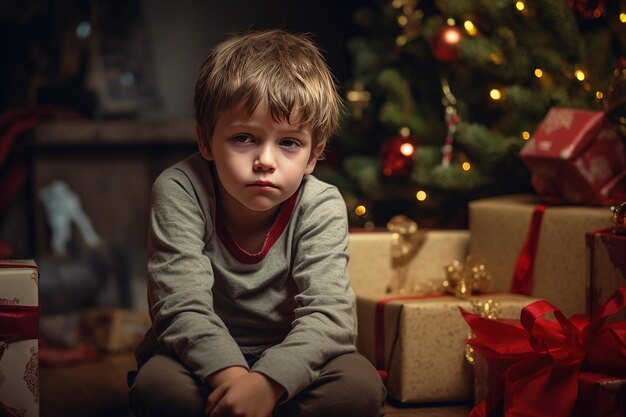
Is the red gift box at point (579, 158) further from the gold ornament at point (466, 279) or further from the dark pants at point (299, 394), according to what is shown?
the dark pants at point (299, 394)

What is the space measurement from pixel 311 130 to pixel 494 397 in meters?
0.53

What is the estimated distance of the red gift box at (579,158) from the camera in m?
1.51

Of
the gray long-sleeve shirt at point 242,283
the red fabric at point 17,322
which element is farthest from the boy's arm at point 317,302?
the red fabric at point 17,322

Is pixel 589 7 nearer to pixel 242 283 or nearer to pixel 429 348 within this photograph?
pixel 429 348

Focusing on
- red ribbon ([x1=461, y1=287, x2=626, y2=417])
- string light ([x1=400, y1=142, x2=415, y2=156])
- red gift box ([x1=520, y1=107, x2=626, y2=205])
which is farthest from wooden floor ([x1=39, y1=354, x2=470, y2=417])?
string light ([x1=400, y1=142, x2=415, y2=156])

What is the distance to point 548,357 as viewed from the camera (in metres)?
1.19

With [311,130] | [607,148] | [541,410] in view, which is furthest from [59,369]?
[607,148]

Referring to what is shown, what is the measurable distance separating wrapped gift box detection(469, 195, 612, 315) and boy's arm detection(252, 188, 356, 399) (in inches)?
19.0

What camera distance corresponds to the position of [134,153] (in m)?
2.71

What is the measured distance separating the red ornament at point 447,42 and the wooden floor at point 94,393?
2.77 feet

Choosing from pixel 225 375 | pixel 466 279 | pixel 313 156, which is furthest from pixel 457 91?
pixel 225 375

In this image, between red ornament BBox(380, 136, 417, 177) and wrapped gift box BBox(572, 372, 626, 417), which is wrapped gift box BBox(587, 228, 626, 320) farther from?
red ornament BBox(380, 136, 417, 177)

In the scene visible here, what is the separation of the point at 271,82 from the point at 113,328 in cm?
116

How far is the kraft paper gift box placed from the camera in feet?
3.74
